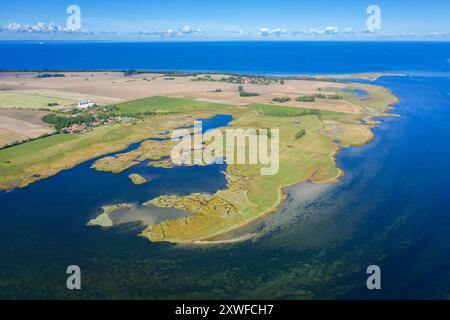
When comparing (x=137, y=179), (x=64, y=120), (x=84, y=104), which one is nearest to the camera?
(x=137, y=179)

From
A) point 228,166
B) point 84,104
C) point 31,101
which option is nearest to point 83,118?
point 84,104

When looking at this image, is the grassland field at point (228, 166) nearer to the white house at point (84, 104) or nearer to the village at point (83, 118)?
the village at point (83, 118)

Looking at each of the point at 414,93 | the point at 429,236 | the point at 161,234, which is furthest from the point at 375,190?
the point at 414,93

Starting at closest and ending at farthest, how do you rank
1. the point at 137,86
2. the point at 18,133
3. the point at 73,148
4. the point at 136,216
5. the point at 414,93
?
the point at 136,216
the point at 73,148
the point at 18,133
the point at 414,93
the point at 137,86

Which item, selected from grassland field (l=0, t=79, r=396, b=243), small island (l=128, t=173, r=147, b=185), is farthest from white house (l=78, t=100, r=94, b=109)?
small island (l=128, t=173, r=147, b=185)

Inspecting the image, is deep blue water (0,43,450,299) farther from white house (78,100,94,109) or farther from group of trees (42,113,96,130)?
white house (78,100,94,109)

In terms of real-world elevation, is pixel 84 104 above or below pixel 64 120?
above

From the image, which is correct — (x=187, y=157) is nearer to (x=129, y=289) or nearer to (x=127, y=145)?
(x=127, y=145)

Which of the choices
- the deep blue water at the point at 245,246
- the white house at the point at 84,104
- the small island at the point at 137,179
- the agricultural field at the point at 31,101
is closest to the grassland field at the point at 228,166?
the deep blue water at the point at 245,246

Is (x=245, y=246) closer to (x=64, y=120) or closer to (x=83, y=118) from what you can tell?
(x=64, y=120)
